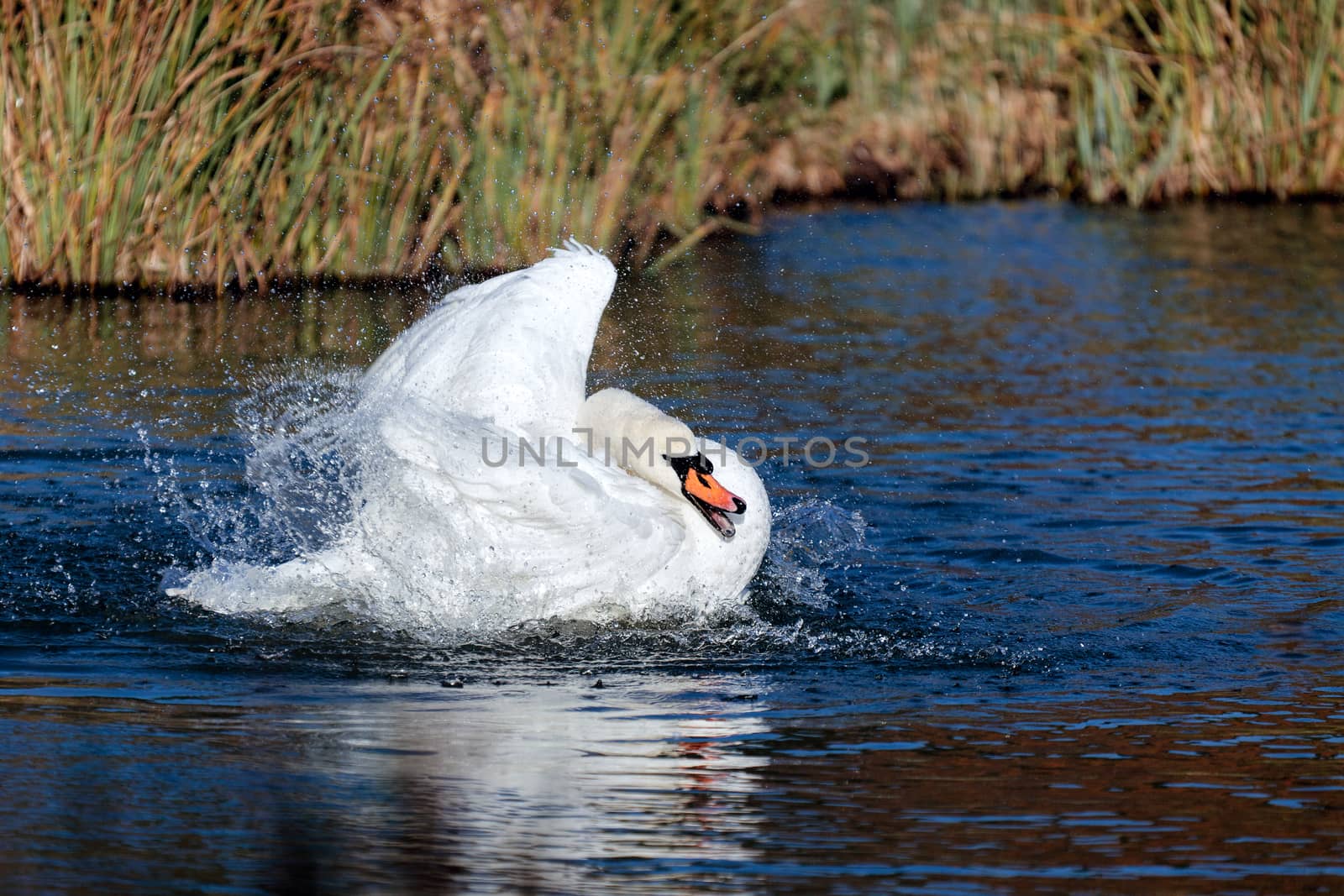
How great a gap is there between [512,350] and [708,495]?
1013 millimetres

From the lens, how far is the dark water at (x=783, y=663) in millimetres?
4137

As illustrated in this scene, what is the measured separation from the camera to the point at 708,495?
5836 mm

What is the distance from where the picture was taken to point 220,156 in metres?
10.8

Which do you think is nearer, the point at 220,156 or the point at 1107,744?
the point at 1107,744

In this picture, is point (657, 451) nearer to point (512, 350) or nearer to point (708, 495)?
point (708, 495)

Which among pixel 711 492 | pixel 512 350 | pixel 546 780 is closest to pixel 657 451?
pixel 711 492

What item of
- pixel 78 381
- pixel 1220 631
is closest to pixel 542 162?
pixel 78 381

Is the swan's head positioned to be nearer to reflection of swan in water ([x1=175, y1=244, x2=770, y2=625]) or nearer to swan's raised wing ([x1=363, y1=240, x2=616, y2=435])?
reflection of swan in water ([x1=175, y1=244, x2=770, y2=625])

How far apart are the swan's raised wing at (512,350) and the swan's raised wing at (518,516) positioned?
36cm

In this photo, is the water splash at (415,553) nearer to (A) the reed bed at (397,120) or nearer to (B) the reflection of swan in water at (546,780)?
(B) the reflection of swan in water at (546,780)

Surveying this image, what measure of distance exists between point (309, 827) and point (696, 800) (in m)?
0.91

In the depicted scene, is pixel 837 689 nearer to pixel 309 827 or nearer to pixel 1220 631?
pixel 1220 631

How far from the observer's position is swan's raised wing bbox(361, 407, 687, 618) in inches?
217

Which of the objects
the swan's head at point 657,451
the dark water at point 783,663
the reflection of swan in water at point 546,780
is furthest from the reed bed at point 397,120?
the reflection of swan in water at point 546,780
